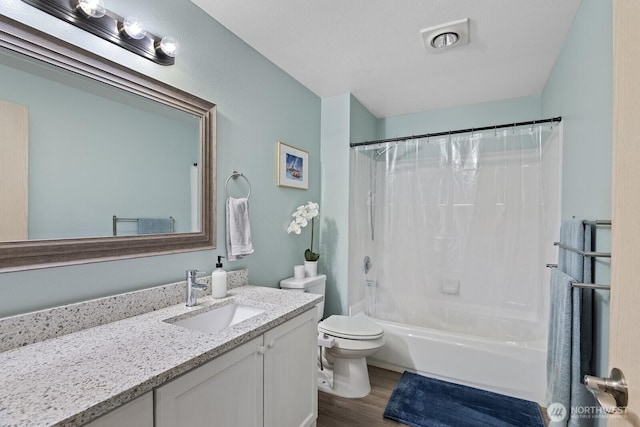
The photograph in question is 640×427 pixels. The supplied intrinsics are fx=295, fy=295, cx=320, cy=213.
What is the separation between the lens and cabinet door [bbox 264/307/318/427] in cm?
127

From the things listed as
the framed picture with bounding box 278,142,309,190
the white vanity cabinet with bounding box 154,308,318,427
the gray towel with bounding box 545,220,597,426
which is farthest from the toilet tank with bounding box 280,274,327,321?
the gray towel with bounding box 545,220,597,426

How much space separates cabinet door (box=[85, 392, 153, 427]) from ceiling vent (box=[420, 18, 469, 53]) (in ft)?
7.18

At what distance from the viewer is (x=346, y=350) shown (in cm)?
205

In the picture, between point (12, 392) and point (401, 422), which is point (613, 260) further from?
point (401, 422)

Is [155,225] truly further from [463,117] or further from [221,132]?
[463,117]

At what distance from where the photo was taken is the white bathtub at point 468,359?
203 cm

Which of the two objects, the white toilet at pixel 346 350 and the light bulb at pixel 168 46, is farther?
the white toilet at pixel 346 350

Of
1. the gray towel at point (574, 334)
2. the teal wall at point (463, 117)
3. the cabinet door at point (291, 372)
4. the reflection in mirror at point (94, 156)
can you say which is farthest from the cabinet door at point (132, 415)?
the teal wall at point (463, 117)

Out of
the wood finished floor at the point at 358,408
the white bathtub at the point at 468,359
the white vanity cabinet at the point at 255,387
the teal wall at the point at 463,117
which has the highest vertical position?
the teal wall at the point at 463,117

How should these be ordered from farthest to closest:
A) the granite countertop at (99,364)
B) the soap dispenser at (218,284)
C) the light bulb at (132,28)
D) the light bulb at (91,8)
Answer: the soap dispenser at (218,284) → the light bulb at (132,28) → the light bulb at (91,8) → the granite countertop at (99,364)

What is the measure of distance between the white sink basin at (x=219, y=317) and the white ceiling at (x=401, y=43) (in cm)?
163

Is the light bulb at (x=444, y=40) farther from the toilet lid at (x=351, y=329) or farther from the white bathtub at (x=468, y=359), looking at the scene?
the white bathtub at (x=468, y=359)

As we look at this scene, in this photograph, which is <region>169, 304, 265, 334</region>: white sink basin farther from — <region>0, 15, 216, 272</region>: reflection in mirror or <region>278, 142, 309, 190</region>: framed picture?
<region>278, 142, 309, 190</region>: framed picture

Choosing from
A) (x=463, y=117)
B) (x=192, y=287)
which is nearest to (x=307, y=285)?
(x=192, y=287)
